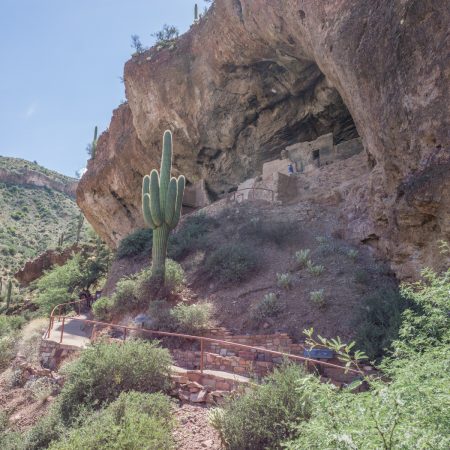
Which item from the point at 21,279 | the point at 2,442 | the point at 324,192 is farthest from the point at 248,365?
the point at 21,279

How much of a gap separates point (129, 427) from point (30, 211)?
6063 cm

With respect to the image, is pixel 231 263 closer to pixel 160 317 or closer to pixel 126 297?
pixel 160 317

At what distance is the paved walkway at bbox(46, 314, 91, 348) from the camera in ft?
32.6

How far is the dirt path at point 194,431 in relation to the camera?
5086 mm

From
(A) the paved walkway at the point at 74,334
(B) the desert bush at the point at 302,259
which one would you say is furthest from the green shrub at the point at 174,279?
(B) the desert bush at the point at 302,259

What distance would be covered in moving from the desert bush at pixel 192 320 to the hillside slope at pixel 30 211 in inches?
1455

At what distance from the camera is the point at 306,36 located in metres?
12.8

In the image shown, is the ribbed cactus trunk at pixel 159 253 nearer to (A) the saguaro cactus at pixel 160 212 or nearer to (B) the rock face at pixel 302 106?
(A) the saguaro cactus at pixel 160 212

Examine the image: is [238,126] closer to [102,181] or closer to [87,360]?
[102,181]

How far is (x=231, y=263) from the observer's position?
1227 cm

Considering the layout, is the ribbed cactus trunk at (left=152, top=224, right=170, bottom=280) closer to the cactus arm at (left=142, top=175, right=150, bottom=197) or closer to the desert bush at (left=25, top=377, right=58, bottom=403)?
the cactus arm at (left=142, top=175, right=150, bottom=197)

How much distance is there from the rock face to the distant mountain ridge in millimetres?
40884

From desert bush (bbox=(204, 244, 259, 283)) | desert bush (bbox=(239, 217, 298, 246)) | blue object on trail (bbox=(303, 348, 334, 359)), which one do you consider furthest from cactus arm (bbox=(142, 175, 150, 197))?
blue object on trail (bbox=(303, 348, 334, 359))

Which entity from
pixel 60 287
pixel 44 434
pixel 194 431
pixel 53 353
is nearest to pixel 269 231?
pixel 53 353
